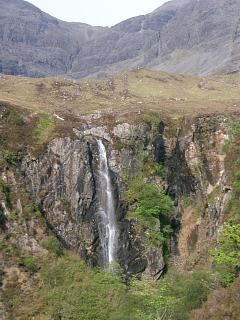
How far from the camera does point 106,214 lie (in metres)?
56.8

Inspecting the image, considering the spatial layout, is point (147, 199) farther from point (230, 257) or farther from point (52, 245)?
point (230, 257)

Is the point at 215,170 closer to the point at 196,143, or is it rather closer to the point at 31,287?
the point at 196,143

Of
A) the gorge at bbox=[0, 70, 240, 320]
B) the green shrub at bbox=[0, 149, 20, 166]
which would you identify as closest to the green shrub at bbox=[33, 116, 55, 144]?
the gorge at bbox=[0, 70, 240, 320]

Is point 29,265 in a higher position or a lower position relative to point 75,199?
lower

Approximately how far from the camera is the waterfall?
5503cm

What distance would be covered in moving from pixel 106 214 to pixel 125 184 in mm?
4469

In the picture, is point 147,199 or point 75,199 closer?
point 75,199

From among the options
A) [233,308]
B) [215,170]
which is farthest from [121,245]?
[233,308]

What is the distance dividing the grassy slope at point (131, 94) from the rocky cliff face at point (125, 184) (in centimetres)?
686

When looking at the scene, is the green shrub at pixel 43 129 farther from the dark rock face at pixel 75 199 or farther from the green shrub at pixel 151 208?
the green shrub at pixel 151 208

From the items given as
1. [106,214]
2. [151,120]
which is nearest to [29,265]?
[106,214]

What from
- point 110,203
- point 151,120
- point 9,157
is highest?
point 151,120

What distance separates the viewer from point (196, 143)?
64438 mm

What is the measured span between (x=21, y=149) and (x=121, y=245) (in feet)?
51.2
